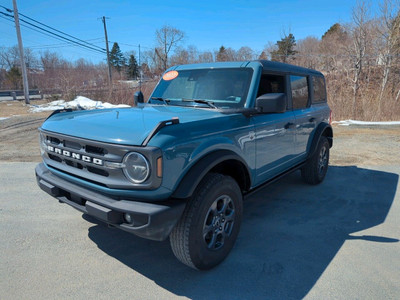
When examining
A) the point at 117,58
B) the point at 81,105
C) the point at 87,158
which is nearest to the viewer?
the point at 87,158

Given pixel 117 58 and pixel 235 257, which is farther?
pixel 117 58

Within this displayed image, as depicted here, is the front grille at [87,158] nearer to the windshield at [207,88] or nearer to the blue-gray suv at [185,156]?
the blue-gray suv at [185,156]

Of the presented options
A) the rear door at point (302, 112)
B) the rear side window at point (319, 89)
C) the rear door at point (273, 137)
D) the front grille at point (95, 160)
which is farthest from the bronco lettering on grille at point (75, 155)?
the rear side window at point (319, 89)

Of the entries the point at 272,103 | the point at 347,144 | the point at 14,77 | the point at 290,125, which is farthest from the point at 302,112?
the point at 14,77

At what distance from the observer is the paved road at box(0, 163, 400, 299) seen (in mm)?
2336

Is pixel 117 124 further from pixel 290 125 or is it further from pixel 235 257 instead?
pixel 290 125

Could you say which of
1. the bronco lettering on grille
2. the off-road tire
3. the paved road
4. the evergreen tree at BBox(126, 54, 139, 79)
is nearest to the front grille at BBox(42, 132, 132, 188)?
the bronco lettering on grille

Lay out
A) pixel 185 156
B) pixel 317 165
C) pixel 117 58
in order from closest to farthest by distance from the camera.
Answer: pixel 185 156, pixel 317 165, pixel 117 58

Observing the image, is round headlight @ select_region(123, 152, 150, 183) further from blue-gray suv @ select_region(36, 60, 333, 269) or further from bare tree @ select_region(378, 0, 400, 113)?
bare tree @ select_region(378, 0, 400, 113)

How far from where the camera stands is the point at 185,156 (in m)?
2.23

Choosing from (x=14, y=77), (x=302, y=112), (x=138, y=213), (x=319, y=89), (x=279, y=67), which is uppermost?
(x=14, y=77)

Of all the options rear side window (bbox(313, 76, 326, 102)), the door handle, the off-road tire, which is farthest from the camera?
rear side window (bbox(313, 76, 326, 102))

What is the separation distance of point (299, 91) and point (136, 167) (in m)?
3.04

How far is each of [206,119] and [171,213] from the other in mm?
905
